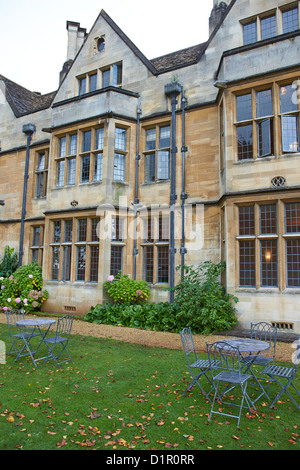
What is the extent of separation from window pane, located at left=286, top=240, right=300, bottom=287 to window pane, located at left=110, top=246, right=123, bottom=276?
222 inches

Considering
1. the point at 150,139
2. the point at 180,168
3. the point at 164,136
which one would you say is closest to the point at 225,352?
the point at 180,168

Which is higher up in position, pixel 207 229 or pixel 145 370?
pixel 207 229

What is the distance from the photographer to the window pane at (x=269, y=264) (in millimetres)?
8938

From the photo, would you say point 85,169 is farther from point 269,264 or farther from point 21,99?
point 21,99

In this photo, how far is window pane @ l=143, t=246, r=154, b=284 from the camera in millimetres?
11953

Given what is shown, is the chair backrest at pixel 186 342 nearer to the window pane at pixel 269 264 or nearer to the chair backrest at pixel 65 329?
the chair backrest at pixel 65 329

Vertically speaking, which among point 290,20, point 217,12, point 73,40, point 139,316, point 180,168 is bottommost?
point 139,316

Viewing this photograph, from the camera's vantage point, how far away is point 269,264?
9.04 m

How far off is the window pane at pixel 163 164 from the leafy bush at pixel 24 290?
20.3 ft

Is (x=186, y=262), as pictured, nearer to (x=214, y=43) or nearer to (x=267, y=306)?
(x=267, y=306)

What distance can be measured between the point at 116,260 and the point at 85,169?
12.2 feet

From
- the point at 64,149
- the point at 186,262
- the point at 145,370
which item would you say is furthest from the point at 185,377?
the point at 64,149

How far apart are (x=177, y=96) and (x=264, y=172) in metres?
4.84
